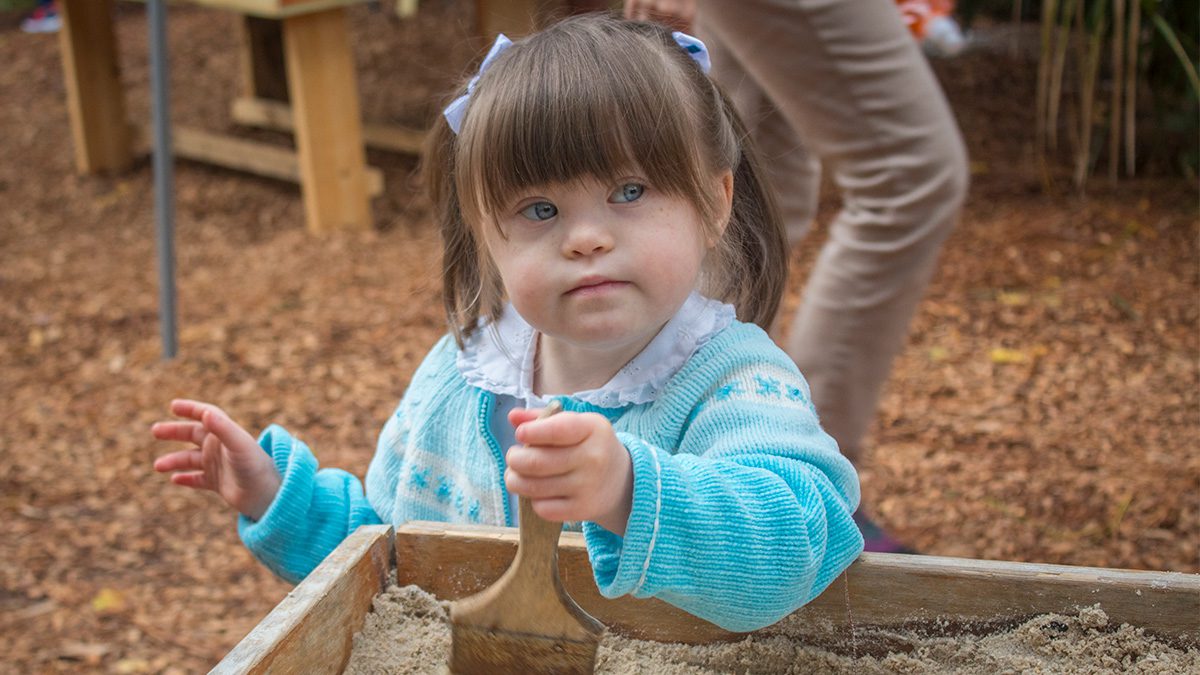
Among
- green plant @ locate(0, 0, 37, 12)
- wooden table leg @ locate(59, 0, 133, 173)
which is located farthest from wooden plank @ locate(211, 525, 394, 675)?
green plant @ locate(0, 0, 37, 12)

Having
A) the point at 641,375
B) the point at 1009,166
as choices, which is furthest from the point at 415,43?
the point at 641,375

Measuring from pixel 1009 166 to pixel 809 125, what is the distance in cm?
249

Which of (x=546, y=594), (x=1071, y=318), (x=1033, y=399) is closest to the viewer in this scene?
(x=546, y=594)

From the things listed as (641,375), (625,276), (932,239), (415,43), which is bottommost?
(415,43)

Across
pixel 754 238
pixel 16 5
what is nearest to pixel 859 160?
pixel 754 238

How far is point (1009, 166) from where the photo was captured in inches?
166

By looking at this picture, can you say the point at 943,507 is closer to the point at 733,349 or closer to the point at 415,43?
the point at 733,349

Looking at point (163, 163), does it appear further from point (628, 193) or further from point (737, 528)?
point (737, 528)

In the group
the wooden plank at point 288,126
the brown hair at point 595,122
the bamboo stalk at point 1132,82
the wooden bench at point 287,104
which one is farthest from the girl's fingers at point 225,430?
the wooden plank at point 288,126

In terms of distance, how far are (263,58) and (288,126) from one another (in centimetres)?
38

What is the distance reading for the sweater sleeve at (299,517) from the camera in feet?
4.55

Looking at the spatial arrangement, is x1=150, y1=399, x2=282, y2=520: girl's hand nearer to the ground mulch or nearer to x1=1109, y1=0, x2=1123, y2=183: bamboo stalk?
the ground mulch

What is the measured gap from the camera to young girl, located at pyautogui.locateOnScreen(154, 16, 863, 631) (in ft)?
3.38

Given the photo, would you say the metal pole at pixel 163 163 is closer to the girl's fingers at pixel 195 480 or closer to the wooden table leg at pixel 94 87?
the girl's fingers at pixel 195 480
